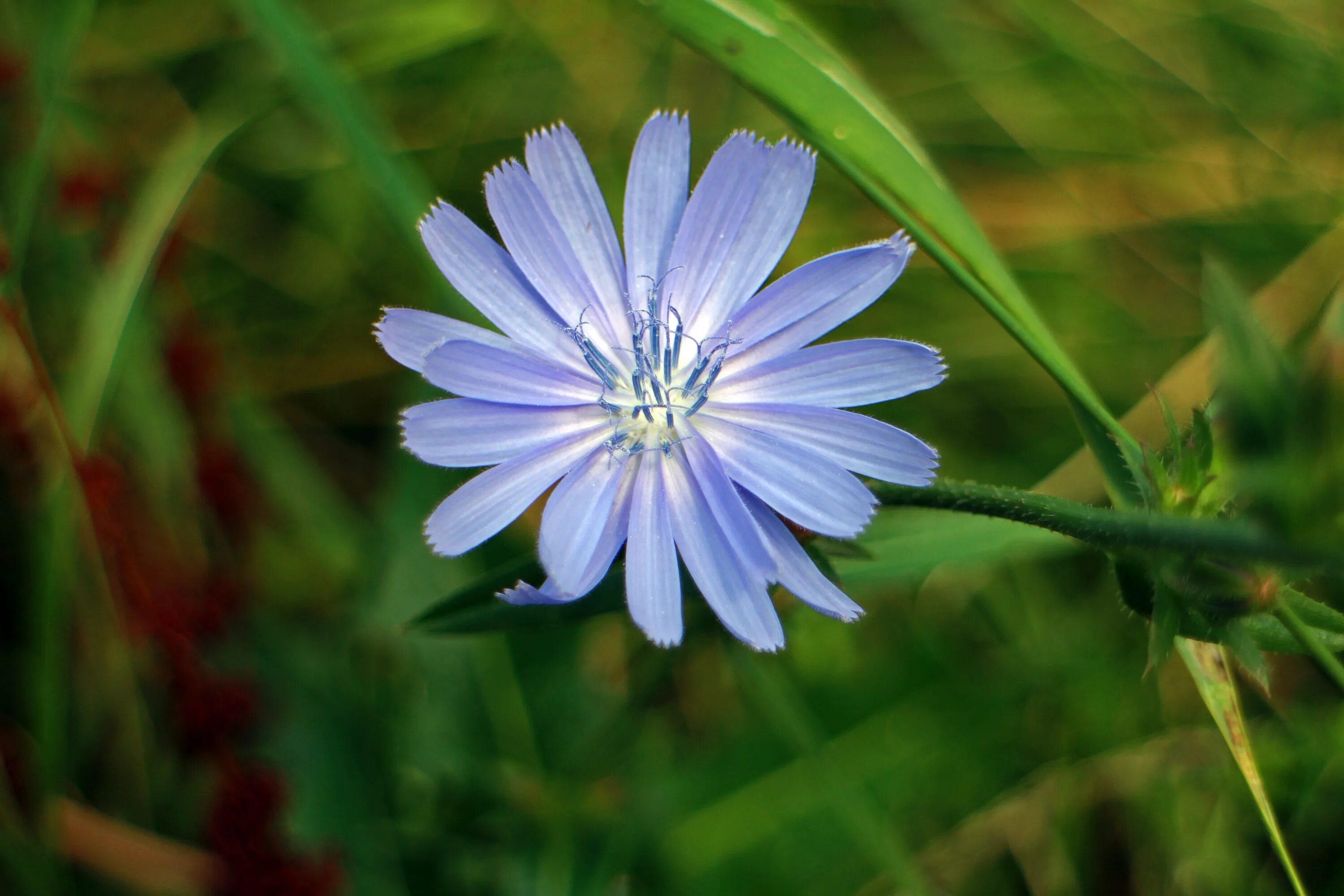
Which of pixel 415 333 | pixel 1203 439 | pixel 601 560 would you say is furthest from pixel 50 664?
pixel 1203 439

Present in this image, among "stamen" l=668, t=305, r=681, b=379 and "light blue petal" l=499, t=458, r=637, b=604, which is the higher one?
"stamen" l=668, t=305, r=681, b=379

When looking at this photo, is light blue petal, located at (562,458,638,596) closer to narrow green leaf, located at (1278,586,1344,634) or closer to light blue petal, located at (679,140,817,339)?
light blue petal, located at (679,140,817,339)

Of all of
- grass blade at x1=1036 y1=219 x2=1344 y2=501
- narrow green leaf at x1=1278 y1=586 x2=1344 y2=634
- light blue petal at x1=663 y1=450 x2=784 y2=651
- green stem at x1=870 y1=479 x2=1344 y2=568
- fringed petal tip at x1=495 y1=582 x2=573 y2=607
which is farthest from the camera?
grass blade at x1=1036 y1=219 x2=1344 y2=501

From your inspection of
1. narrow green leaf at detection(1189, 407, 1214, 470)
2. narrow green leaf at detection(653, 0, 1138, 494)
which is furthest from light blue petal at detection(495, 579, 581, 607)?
narrow green leaf at detection(1189, 407, 1214, 470)

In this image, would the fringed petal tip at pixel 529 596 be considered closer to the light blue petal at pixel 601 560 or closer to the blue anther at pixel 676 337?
the light blue petal at pixel 601 560

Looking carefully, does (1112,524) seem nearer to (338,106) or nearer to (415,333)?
(415,333)

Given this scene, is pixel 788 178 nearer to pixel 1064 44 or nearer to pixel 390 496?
pixel 390 496
